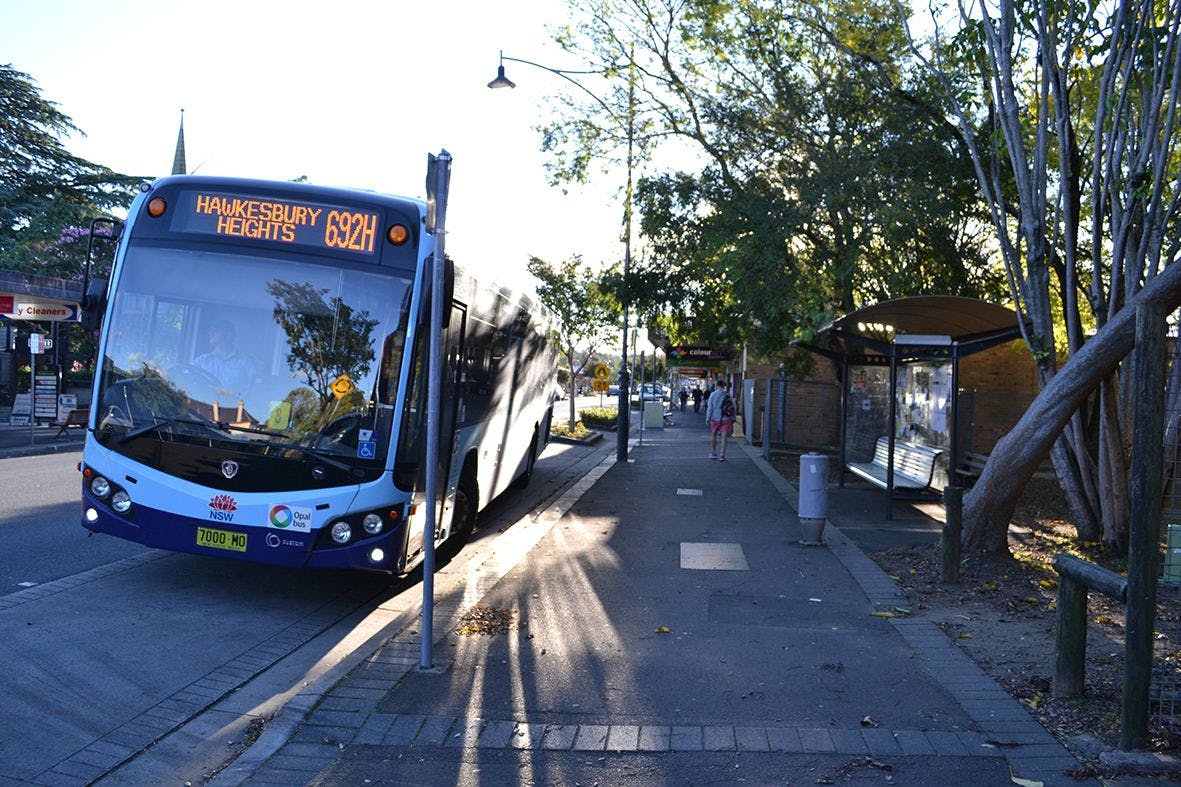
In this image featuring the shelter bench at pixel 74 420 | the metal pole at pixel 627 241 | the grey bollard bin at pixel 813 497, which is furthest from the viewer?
the shelter bench at pixel 74 420

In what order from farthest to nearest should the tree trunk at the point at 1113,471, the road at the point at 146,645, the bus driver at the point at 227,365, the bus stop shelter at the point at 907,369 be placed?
the bus stop shelter at the point at 907,369, the tree trunk at the point at 1113,471, the bus driver at the point at 227,365, the road at the point at 146,645

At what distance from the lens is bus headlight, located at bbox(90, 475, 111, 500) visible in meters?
7.68

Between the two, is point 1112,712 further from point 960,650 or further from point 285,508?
point 285,508

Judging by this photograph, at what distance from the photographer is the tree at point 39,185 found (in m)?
38.1

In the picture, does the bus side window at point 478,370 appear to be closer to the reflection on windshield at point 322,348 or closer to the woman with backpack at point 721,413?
the reflection on windshield at point 322,348

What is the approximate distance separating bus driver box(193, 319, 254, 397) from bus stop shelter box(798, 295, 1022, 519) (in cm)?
764

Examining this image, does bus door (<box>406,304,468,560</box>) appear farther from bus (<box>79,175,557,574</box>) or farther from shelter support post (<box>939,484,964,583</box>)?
shelter support post (<box>939,484,964,583</box>)

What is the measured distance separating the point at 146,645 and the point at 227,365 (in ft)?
6.63

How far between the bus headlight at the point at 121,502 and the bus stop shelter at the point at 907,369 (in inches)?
333

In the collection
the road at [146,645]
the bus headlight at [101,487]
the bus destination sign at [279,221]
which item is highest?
the bus destination sign at [279,221]

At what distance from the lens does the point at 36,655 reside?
6.08 m

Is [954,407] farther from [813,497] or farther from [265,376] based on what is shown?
[265,376]

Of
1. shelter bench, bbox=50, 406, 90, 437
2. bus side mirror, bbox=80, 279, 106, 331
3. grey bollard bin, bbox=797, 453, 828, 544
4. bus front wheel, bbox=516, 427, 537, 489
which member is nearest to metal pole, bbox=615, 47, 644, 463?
bus front wheel, bbox=516, 427, 537, 489

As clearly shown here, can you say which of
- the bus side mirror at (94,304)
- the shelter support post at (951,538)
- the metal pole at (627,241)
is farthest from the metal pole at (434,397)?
the metal pole at (627,241)
